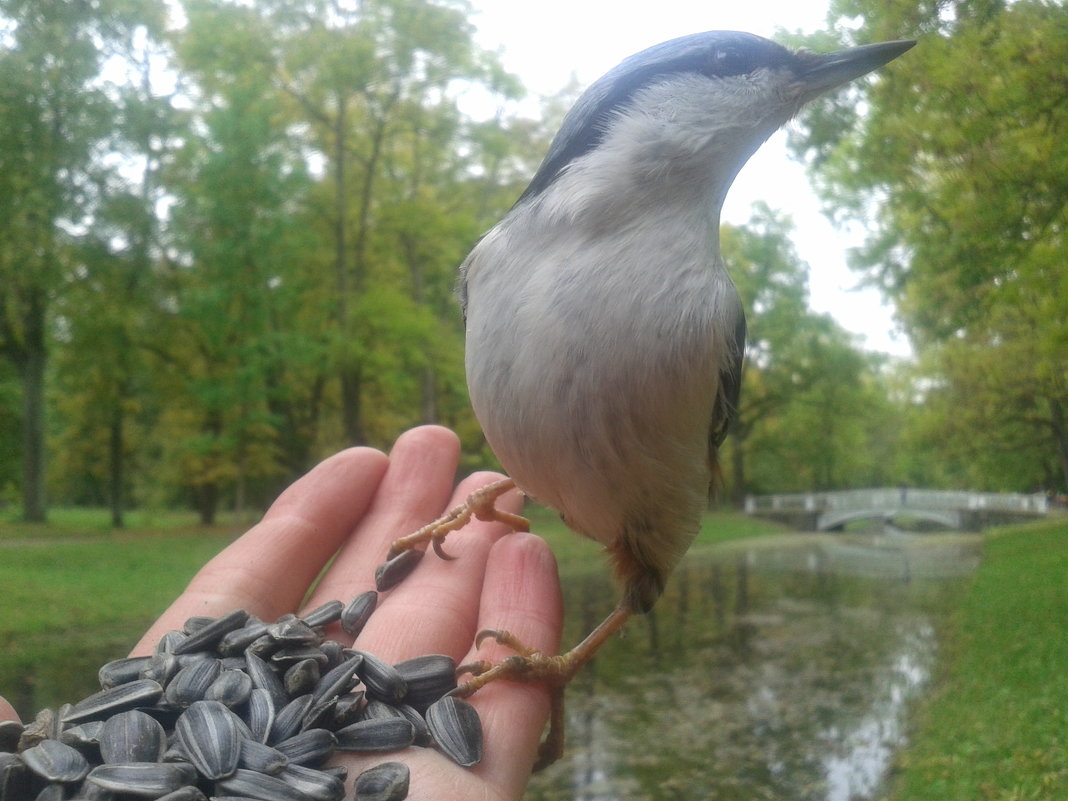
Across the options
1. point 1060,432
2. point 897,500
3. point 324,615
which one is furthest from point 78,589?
point 897,500

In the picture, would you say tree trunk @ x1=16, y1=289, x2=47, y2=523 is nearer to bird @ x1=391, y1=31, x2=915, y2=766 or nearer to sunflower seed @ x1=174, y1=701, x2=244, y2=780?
sunflower seed @ x1=174, y1=701, x2=244, y2=780

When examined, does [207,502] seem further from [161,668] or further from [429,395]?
[161,668]

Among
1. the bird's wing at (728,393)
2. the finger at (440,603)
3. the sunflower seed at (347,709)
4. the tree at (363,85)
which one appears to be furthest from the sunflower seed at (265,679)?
the tree at (363,85)

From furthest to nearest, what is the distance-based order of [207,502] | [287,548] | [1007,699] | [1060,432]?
[207,502], [1060,432], [1007,699], [287,548]

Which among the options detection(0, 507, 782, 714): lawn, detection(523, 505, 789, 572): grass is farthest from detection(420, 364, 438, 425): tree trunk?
detection(0, 507, 782, 714): lawn

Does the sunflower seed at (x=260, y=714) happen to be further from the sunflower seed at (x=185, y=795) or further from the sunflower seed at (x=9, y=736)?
the sunflower seed at (x=9, y=736)

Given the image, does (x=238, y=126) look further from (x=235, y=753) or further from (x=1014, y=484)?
(x=1014, y=484)
